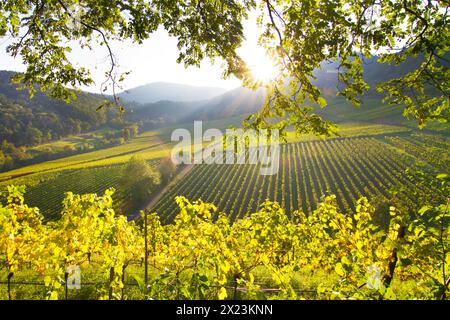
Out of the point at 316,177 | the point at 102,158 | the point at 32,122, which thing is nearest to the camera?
the point at 316,177

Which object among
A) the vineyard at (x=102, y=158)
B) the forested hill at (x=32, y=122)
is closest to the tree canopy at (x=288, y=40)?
the vineyard at (x=102, y=158)

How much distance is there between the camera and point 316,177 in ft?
156

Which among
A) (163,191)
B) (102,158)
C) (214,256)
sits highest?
(214,256)

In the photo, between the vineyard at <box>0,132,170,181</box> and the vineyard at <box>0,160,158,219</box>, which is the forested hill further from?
the vineyard at <box>0,160,158,219</box>

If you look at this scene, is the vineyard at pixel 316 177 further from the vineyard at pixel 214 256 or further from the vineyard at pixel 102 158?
the vineyard at pixel 214 256

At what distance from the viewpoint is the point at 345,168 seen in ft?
162

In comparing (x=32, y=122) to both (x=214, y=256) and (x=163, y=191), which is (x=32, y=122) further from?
(x=214, y=256)

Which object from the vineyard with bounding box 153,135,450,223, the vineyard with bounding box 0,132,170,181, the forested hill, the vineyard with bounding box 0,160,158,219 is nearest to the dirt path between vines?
the vineyard with bounding box 153,135,450,223

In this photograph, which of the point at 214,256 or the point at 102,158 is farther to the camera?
the point at 102,158

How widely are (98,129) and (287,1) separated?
149839 millimetres

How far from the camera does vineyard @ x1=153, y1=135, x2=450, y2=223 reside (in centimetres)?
4025

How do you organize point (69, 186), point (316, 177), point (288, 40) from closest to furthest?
point (288, 40) < point (316, 177) < point (69, 186)

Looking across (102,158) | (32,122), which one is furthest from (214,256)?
(32,122)
